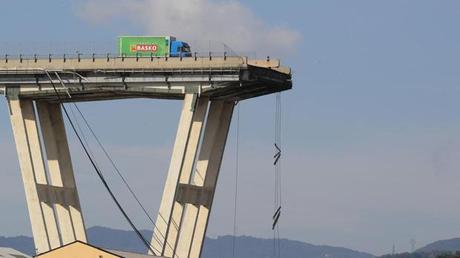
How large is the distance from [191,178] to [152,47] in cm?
1217

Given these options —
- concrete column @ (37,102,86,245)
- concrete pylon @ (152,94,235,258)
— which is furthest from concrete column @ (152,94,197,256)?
concrete column @ (37,102,86,245)

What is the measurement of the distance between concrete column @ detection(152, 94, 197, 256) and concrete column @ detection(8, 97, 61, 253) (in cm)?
1081

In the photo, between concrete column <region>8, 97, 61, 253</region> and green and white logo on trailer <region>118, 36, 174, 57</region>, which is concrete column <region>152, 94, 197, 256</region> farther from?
concrete column <region>8, 97, 61, 253</region>

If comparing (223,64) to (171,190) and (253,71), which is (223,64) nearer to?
(253,71)

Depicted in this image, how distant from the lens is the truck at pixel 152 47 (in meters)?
142

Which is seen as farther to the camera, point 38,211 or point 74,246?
point 38,211

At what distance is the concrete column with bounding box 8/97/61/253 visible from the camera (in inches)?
5679

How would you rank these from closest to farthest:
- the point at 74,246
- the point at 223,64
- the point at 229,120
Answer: the point at 74,246, the point at 223,64, the point at 229,120

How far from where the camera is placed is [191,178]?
143500mm

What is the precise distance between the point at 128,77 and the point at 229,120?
1140cm

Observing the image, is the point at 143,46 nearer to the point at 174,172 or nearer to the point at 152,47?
the point at 152,47

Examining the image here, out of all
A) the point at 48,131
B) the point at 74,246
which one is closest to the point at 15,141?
the point at 48,131

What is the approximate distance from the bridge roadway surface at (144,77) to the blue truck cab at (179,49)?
1717mm

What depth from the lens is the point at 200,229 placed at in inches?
5768
